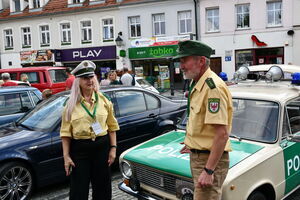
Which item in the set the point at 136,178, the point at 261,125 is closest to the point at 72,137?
the point at 136,178

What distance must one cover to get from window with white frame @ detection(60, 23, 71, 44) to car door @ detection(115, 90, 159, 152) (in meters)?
21.5

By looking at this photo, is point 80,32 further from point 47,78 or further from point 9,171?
point 9,171

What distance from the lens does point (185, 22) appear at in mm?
22391

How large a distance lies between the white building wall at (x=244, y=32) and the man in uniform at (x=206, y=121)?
1918 cm

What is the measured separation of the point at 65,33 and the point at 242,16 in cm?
1432

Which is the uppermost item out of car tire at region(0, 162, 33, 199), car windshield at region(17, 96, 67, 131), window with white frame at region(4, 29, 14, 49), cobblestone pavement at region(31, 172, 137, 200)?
window with white frame at region(4, 29, 14, 49)

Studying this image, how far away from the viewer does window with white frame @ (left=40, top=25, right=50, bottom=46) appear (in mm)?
26859

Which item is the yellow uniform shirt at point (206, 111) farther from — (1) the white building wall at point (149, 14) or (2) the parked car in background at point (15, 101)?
(1) the white building wall at point (149, 14)

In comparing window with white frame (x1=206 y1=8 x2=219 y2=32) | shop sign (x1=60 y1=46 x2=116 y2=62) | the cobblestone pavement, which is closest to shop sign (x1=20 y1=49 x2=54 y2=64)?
shop sign (x1=60 y1=46 x2=116 y2=62)

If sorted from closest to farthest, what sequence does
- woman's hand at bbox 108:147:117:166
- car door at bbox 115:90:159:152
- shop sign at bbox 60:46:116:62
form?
woman's hand at bbox 108:147:117:166
car door at bbox 115:90:159:152
shop sign at bbox 60:46:116:62

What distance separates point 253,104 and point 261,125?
326 millimetres

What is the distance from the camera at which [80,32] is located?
2538cm

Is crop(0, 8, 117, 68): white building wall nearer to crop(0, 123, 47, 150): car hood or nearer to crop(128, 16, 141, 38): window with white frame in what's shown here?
crop(128, 16, 141, 38): window with white frame

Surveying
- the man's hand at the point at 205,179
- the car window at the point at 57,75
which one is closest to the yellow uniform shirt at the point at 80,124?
the man's hand at the point at 205,179
